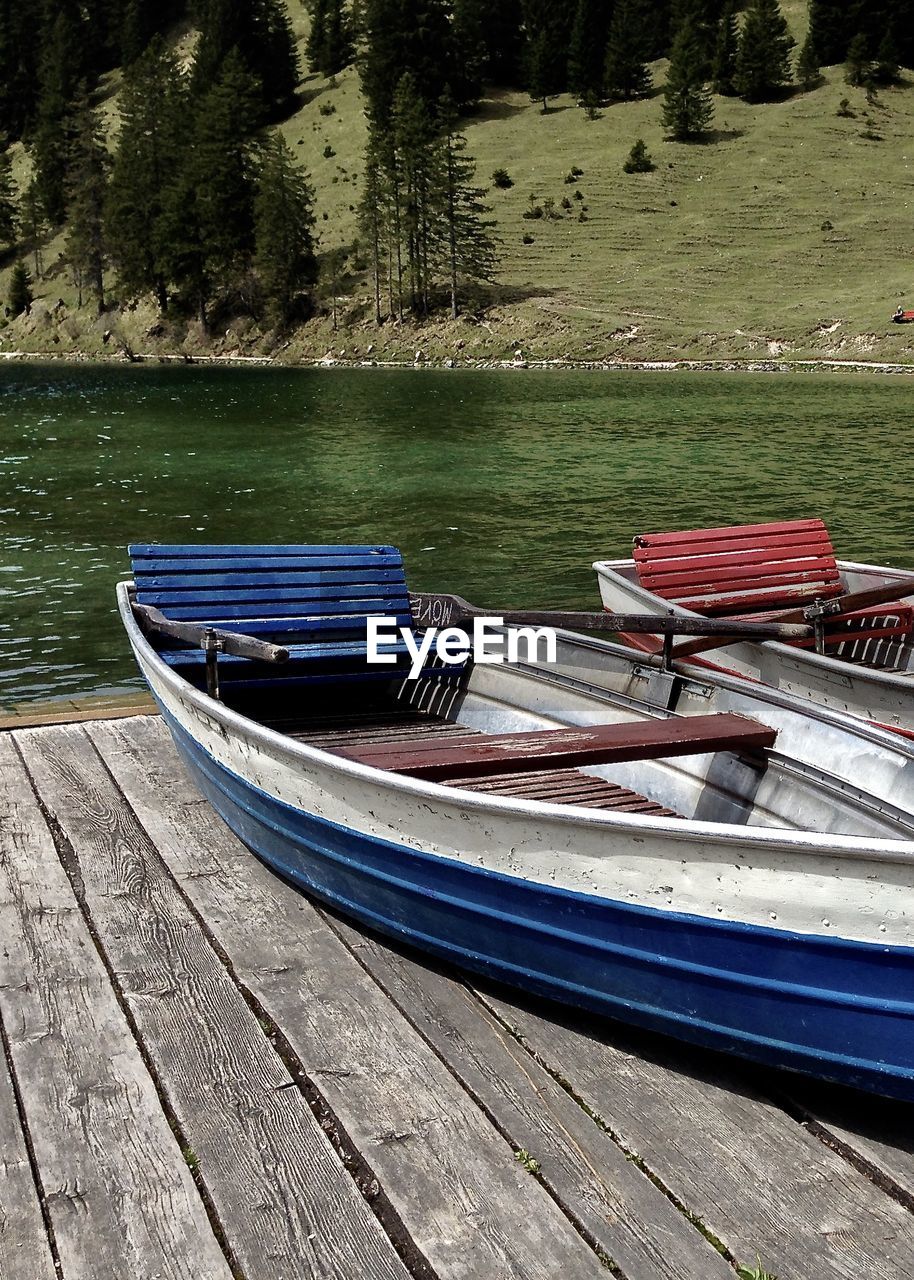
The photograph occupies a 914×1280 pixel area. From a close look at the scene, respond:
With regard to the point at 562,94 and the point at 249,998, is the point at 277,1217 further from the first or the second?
the point at 562,94

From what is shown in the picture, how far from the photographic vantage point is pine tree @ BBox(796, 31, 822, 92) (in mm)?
125750

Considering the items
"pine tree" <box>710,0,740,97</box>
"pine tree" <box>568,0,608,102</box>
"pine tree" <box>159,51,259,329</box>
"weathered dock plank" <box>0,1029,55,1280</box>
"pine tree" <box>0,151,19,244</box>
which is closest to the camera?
"weathered dock plank" <box>0,1029,55,1280</box>

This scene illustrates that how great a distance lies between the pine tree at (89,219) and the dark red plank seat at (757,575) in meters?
Result: 120

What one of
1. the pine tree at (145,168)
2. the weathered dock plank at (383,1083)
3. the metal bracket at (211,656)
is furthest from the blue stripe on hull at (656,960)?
the pine tree at (145,168)

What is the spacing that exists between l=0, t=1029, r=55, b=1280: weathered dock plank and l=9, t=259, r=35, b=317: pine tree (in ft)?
443

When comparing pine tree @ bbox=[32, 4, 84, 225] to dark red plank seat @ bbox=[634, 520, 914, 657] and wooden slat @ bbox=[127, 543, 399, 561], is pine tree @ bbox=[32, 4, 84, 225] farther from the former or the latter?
wooden slat @ bbox=[127, 543, 399, 561]

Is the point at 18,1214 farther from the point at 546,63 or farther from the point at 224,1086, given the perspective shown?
the point at 546,63

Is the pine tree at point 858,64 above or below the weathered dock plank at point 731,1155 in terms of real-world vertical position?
above

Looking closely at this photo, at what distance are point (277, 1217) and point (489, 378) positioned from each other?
2703 inches

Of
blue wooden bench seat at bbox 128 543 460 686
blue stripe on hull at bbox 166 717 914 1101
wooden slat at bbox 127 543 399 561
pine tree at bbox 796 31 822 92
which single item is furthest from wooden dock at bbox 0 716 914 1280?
pine tree at bbox 796 31 822 92

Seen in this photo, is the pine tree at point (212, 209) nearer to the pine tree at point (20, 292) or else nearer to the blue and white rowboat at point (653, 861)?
the pine tree at point (20, 292)

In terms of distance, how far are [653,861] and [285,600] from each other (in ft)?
14.7

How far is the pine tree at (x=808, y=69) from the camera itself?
126 metres

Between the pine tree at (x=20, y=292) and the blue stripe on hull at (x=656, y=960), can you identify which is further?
the pine tree at (x=20, y=292)
